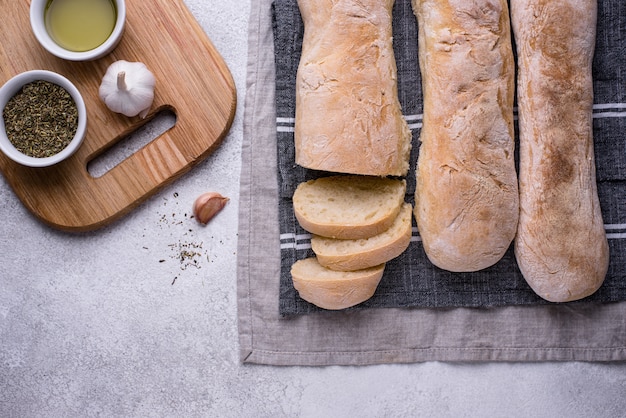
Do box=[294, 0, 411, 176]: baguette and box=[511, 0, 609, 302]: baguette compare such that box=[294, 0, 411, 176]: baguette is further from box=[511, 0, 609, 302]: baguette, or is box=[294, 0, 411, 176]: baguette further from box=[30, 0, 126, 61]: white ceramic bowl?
box=[30, 0, 126, 61]: white ceramic bowl

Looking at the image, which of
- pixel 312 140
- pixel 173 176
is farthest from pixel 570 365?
pixel 173 176

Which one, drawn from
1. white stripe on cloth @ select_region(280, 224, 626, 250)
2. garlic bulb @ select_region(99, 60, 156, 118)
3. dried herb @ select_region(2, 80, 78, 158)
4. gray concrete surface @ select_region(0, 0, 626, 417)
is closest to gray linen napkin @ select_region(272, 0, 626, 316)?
Result: white stripe on cloth @ select_region(280, 224, 626, 250)

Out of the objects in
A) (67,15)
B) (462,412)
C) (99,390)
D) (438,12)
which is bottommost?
(462,412)

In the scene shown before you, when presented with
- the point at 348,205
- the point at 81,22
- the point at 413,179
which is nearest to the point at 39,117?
the point at 81,22

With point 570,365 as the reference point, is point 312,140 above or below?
above

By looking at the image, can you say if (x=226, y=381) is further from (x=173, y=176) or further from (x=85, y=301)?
(x=173, y=176)

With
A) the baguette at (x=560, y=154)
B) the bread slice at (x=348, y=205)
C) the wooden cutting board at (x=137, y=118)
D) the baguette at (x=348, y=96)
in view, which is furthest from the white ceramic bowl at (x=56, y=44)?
the baguette at (x=560, y=154)
